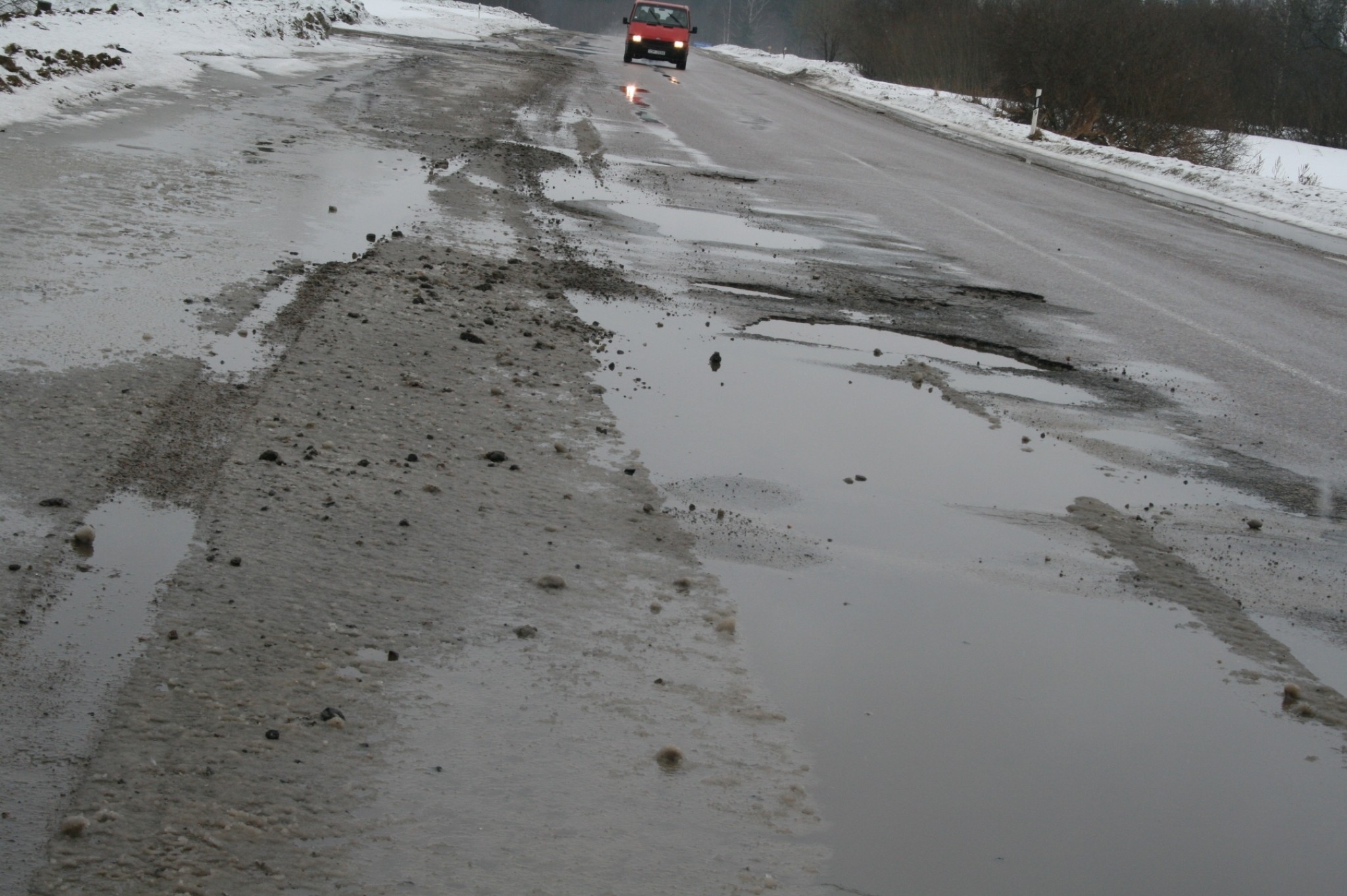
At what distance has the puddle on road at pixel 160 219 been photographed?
6.23 meters

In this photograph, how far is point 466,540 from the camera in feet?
14.6

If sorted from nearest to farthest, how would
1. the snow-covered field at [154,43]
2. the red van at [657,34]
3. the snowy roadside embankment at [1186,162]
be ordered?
the snow-covered field at [154,43] < the snowy roadside embankment at [1186,162] < the red van at [657,34]

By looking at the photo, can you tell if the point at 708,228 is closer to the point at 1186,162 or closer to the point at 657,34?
the point at 1186,162

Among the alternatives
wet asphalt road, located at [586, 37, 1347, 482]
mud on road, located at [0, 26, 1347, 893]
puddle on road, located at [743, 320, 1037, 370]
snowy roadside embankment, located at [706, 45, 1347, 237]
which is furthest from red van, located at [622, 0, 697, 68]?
mud on road, located at [0, 26, 1347, 893]

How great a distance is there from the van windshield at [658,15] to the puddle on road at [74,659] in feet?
126

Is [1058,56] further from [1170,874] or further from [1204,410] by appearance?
[1170,874]

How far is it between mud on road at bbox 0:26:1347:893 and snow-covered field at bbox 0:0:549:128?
25.6 ft

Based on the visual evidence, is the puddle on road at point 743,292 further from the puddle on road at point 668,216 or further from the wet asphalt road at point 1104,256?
the wet asphalt road at point 1104,256

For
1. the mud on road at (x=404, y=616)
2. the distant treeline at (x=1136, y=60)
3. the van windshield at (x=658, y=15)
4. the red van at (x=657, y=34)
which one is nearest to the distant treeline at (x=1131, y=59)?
the distant treeline at (x=1136, y=60)

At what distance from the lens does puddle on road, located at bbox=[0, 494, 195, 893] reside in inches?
110

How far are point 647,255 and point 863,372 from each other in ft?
9.92

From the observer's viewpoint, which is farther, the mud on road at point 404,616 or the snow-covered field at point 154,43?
the snow-covered field at point 154,43

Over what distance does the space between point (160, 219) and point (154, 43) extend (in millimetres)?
13693

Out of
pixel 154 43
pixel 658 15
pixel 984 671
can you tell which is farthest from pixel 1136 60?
pixel 984 671
